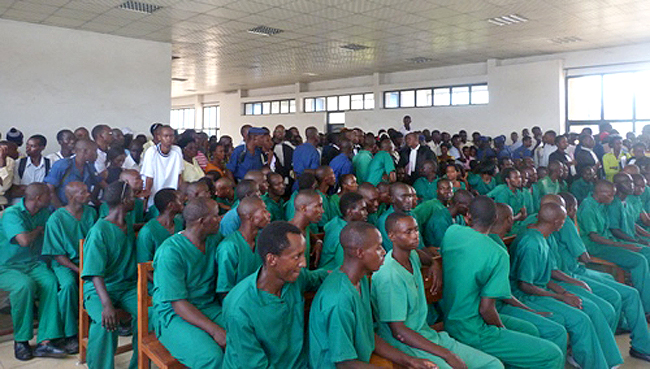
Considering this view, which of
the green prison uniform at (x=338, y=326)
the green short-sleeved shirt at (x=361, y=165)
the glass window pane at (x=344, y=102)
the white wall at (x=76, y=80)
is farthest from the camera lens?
the glass window pane at (x=344, y=102)

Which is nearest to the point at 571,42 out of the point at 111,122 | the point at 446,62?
the point at 446,62

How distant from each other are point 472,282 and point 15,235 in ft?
11.2

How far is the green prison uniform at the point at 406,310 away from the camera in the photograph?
96.0 inches

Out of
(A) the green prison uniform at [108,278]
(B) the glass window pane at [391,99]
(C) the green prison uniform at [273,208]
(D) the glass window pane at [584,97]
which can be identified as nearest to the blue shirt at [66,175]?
(A) the green prison uniform at [108,278]

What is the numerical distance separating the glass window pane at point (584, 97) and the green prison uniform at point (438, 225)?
920cm

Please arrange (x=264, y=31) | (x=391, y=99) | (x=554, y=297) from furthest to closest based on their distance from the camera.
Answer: (x=391, y=99), (x=264, y=31), (x=554, y=297)

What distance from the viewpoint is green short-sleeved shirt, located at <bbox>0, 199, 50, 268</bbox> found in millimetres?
3756

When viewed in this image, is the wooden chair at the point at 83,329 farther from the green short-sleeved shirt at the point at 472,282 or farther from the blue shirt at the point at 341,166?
the blue shirt at the point at 341,166

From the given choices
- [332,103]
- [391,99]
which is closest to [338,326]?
[391,99]

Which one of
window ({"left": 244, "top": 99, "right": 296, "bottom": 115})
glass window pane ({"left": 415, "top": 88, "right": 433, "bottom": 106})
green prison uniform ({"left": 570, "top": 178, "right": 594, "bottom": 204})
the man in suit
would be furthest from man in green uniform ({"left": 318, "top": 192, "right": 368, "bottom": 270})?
window ({"left": 244, "top": 99, "right": 296, "bottom": 115})

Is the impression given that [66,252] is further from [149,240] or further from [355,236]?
[355,236]

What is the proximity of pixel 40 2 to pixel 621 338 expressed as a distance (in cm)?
858

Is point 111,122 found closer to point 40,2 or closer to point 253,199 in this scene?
point 40,2

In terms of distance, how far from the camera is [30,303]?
11.7 feet
